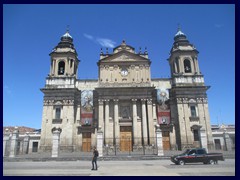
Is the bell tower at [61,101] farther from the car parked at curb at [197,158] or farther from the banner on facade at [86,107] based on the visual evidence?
the car parked at curb at [197,158]

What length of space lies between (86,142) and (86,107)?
483 cm

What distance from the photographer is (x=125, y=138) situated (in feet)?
100

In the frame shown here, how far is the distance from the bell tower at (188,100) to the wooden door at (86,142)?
39.7ft

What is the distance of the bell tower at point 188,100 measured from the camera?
3011 centimetres

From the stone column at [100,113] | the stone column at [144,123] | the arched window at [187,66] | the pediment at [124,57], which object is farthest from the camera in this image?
the arched window at [187,66]

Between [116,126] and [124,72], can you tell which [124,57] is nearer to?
[124,72]

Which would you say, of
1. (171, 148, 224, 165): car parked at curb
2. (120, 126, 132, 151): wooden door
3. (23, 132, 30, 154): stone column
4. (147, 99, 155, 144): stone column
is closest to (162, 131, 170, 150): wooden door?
(147, 99, 155, 144): stone column

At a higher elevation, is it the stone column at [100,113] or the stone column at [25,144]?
the stone column at [100,113]

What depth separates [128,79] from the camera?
109 feet

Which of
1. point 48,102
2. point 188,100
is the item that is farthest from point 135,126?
point 48,102

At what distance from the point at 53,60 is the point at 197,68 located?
866 inches

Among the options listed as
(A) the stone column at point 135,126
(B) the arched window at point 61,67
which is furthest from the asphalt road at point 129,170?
(B) the arched window at point 61,67

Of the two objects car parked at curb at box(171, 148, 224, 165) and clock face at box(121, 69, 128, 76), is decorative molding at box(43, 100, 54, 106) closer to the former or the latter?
clock face at box(121, 69, 128, 76)
